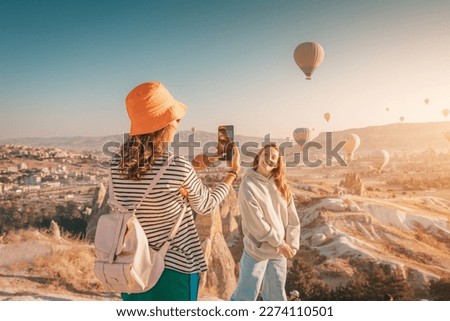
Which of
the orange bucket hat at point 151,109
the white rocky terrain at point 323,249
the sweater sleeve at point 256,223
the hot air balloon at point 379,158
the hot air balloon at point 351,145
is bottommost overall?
the white rocky terrain at point 323,249

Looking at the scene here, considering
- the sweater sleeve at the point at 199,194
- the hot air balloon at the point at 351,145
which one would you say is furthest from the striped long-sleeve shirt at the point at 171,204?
the hot air balloon at the point at 351,145

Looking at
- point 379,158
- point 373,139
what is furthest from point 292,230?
point 373,139

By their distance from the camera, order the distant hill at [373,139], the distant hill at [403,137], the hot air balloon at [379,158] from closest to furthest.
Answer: the distant hill at [373,139], the distant hill at [403,137], the hot air balloon at [379,158]

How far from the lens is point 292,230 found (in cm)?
430

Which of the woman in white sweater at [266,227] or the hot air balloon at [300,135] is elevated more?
the hot air balloon at [300,135]

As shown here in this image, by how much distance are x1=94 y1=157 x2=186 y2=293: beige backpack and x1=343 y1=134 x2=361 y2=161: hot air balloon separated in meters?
8.53

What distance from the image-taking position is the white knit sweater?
4070mm

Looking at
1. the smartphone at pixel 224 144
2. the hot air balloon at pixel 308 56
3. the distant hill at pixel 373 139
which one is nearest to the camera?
the smartphone at pixel 224 144

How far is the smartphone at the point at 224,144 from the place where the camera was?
363 centimetres

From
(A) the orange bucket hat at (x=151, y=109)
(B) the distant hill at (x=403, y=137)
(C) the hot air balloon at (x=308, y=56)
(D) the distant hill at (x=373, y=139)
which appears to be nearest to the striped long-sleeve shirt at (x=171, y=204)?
(A) the orange bucket hat at (x=151, y=109)

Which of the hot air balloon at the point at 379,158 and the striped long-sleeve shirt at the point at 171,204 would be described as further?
the hot air balloon at the point at 379,158

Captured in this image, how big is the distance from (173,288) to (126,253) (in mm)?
345

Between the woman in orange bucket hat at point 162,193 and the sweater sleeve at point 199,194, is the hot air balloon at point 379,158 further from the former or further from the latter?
the woman in orange bucket hat at point 162,193
